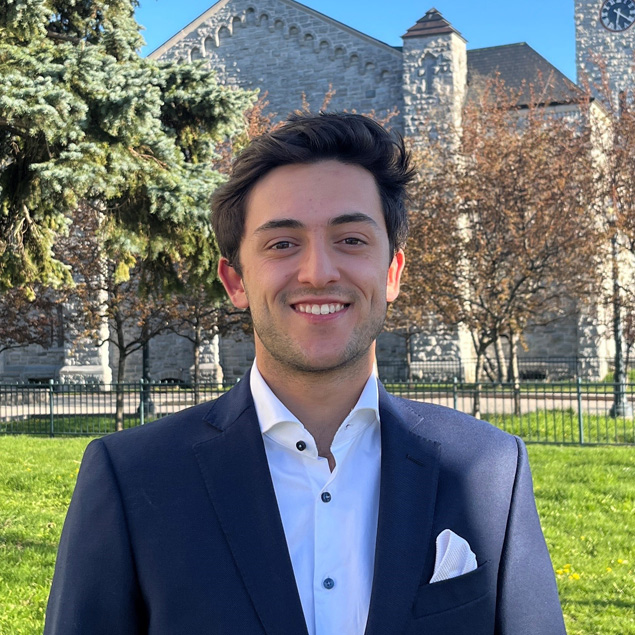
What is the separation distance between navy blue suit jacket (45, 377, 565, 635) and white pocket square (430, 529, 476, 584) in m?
0.02

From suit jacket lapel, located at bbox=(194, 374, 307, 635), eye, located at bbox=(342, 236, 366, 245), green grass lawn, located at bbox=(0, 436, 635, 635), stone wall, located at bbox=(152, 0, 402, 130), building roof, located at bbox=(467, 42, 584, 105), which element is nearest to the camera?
suit jacket lapel, located at bbox=(194, 374, 307, 635)

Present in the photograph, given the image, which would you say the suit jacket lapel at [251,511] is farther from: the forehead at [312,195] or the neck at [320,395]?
the forehead at [312,195]

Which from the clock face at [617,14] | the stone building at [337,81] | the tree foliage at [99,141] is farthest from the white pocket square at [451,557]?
the clock face at [617,14]

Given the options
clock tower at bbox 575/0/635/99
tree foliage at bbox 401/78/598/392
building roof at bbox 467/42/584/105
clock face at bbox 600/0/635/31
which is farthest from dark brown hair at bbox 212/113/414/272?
clock face at bbox 600/0/635/31

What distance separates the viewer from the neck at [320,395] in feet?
5.95

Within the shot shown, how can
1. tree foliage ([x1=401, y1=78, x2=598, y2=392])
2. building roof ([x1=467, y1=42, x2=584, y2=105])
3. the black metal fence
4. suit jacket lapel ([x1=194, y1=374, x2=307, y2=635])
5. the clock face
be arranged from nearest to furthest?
suit jacket lapel ([x1=194, y1=374, x2=307, y2=635])
the black metal fence
tree foliage ([x1=401, y1=78, x2=598, y2=392])
building roof ([x1=467, y1=42, x2=584, y2=105])
the clock face

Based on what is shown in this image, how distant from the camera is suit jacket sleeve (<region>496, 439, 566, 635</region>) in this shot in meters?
1.69

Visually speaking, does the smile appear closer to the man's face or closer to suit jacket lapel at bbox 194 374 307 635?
the man's face

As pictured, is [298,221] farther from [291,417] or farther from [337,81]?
[337,81]

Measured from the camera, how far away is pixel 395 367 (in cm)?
2542

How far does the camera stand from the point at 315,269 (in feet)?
5.69

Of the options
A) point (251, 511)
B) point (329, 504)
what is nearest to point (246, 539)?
point (251, 511)

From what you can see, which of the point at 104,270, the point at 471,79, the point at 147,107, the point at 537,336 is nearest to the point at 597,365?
the point at 537,336

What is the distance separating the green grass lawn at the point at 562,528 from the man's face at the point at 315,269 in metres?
3.99
